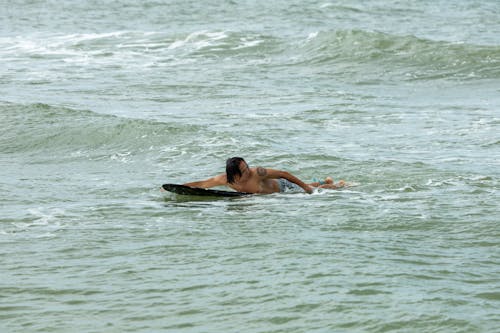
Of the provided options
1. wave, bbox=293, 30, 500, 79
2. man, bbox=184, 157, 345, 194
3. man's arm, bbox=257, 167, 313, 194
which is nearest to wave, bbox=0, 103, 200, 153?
man, bbox=184, 157, 345, 194

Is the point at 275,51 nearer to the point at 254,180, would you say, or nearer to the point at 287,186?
the point at 287,186

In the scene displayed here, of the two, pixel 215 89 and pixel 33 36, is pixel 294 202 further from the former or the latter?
pixel 33 36

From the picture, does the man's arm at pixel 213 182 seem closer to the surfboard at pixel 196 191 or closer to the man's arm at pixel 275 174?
the surfboard at pixel 196 191

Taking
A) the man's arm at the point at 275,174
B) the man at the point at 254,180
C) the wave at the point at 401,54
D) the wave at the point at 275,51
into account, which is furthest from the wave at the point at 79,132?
the wave at the point at 401,54

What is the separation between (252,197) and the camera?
11.5 meters

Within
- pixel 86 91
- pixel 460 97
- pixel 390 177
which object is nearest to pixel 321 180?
pixel 390 177

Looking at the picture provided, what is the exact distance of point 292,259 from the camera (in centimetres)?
886

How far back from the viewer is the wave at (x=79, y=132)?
1622 centimetres

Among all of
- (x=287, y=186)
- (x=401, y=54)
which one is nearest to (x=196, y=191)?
(x=287, y=186)

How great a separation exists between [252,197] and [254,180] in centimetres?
22

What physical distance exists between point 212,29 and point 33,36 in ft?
20.3

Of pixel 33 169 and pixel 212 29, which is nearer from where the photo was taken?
pixel 33 169

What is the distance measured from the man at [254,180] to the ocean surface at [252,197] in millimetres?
194

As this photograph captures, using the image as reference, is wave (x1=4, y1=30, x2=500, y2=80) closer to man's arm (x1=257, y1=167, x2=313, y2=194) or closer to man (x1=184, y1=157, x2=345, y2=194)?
man (x1=184, y1=157, x2=345, y2=194)
